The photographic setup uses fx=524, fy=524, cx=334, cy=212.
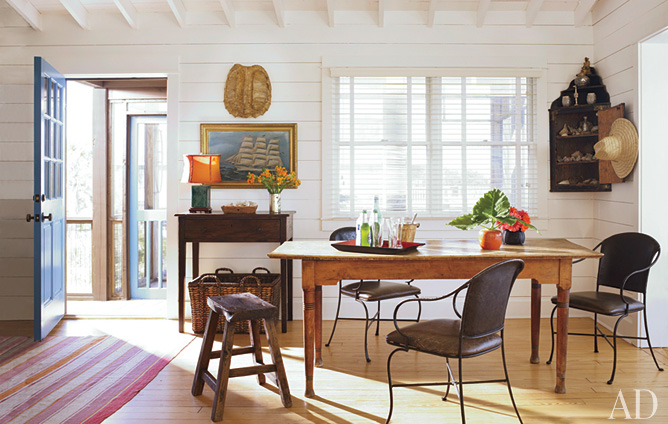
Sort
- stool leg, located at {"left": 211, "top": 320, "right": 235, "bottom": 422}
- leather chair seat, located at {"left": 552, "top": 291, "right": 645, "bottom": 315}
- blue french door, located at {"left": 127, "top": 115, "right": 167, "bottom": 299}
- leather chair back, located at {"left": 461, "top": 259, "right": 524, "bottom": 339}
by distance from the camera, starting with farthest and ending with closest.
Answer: blue french door, located at {"left": 127, "top": 115, "right": 167, "bottom": 299}, leather chair seat, located at {"left": 552, "top": 291, "right": 645, "bottom": 315}, stool leg, located at {"left": 211, "top": 320, "right": 235, "bottom": 422}, leather chair back, located at {"left": 461, "top": 259, "right": 524, "bottom": 339}

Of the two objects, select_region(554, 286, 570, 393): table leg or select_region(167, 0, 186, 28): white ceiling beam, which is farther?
select_region(167, 0, 186, 28): white ceiling beam

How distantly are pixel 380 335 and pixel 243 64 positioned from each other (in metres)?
2.81

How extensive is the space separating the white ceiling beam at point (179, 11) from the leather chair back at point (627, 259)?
410 cm

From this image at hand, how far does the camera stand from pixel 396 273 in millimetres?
3051

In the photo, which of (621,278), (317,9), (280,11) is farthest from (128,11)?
(621,278)

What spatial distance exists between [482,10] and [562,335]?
303cm

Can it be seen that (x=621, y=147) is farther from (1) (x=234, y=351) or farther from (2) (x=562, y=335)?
(1) (x=234, y=351)

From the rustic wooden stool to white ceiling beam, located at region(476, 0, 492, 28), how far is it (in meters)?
3.33

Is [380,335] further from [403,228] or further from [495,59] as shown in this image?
[495,59]

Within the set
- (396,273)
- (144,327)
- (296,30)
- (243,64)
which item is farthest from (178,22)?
(396,273)

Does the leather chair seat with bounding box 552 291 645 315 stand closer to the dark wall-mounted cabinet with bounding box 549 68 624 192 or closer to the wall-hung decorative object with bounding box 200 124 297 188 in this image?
A: the dark wall-mounted cabinet with bounding box 549 68 624 192

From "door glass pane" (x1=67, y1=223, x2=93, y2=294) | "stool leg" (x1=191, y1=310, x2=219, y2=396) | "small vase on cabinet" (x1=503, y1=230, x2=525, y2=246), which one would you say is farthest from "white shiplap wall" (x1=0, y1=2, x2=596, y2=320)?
"stool leg" (x1=191, y1=310, x2=219, y2=396)

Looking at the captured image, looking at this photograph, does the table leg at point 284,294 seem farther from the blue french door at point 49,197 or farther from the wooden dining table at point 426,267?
the blue french door at point 49,197

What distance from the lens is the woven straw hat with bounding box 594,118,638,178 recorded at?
4180 mm
